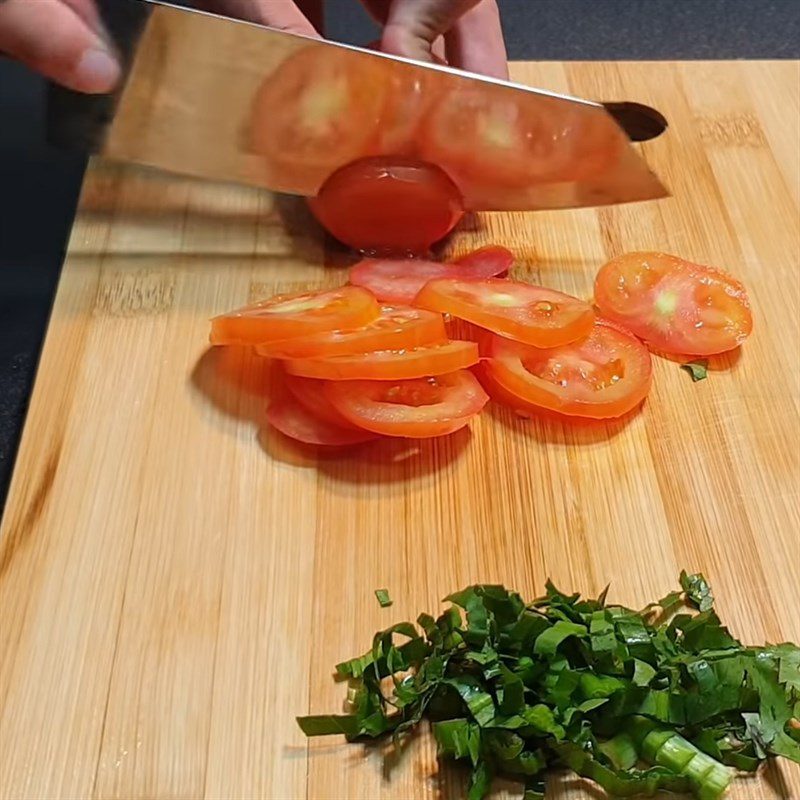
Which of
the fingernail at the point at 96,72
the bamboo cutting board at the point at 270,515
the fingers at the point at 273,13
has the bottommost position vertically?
the bamboo cutting board at the point at 270,515

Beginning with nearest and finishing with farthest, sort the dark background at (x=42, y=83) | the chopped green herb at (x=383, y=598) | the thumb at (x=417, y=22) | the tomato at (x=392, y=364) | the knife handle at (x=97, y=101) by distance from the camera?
the chopped green herb at (x=383, y=598) < the tomato at (x=392, y=364) < the knife handle at (x=97, y=101) < the thumb at (x=417, y=22) < the dark background at (x=42, y=83)

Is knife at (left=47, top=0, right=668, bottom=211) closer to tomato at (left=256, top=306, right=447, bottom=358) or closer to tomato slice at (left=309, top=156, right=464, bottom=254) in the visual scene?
tomato slice at (left=309, top=156, right=464, bottom=254)

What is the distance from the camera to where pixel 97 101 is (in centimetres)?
143

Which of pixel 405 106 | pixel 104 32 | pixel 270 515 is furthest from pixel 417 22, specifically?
pixel 270 515

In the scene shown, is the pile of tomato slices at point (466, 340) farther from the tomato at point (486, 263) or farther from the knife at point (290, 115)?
the knife at point (290, 115)

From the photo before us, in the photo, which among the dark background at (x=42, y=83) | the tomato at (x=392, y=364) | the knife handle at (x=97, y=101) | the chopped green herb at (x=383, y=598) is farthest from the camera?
the dark background at (x=42, y=83)

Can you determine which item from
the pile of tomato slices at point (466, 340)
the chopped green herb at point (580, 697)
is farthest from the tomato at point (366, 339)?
the chopped green herb at point (580, 697)

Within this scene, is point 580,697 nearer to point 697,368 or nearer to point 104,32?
point 697,368

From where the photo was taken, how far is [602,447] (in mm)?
1278

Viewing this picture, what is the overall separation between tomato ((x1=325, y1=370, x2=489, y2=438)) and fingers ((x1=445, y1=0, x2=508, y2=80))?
61 cm

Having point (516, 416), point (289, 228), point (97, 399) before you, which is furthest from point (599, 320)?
point (97, 399)

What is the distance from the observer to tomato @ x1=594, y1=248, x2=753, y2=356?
1.38 m

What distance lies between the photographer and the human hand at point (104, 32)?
1.29m

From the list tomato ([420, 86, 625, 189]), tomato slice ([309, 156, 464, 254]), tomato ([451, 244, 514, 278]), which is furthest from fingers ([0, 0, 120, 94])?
tomato ([451, 244, 514, 278])
